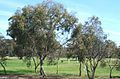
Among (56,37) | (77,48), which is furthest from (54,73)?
(77,48)

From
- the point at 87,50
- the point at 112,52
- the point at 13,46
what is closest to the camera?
the point at 87,50

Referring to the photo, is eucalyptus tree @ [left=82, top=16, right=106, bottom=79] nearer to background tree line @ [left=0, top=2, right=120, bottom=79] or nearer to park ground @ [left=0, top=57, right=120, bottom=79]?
background tree line @ [left=0, top=2, right=120, bottom=79]

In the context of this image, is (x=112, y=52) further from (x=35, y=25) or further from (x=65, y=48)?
(x=35, y=25)

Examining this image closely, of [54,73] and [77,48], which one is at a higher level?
[77,48]

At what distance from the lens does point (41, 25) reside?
60.5m

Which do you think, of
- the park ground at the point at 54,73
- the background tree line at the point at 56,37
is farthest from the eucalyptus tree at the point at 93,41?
A: the park ground at the point at 54,73

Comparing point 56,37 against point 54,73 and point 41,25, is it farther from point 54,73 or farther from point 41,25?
point 54,73

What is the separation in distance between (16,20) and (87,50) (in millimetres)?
14970

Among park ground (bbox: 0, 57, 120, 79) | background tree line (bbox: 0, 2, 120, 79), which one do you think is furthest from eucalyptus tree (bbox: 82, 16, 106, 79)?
park ground (bbox: 0, 57, 120, 79)

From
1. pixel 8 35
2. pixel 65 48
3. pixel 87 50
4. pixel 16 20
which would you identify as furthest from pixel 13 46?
pixel 87 50

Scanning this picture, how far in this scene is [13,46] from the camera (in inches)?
2736

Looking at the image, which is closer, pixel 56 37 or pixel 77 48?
pixel 77 48

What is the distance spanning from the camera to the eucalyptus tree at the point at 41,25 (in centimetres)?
6084

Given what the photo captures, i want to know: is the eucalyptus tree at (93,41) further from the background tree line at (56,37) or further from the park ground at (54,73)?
the park ground at (54,73)
